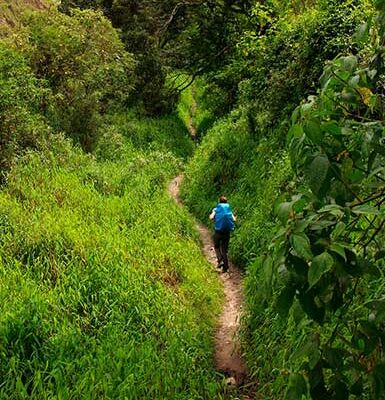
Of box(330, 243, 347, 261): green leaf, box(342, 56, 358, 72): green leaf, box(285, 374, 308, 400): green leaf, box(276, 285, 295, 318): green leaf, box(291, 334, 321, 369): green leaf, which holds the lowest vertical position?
box(285, 374, 308, 400): green leaf

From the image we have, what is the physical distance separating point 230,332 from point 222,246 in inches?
103

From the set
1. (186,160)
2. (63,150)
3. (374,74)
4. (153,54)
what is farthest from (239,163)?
(374,74)

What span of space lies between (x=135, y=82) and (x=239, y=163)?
29.3 feet

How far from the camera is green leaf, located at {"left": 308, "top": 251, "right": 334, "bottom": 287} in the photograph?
62.5 inches

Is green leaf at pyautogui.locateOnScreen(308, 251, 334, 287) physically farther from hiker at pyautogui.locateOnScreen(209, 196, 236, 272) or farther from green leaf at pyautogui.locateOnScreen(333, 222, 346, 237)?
hiker at pyautogui.locateOnScreen(209, 196, 236, 272)

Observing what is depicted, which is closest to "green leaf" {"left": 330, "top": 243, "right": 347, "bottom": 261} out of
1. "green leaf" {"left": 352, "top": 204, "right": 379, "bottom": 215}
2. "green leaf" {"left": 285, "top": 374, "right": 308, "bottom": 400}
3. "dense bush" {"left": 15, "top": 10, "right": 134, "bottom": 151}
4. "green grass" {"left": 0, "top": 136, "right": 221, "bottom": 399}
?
"green leaf" {"left": 352, "top": 204, "right": 379, "bottom": 215}

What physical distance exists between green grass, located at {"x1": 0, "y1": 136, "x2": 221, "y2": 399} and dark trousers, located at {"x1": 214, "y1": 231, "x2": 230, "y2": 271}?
342 millimetres

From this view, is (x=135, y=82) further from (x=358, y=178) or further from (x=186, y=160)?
(x=358, y=178)

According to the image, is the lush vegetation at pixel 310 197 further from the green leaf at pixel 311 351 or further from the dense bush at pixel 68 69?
the dense bush at pixel 68 69

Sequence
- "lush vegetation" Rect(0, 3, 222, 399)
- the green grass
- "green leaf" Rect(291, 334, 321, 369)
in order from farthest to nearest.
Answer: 1. "lush vegetation" Rect(0, 3, 222, 399)
2. the green grass
3. "green leaf" Rect(291, 334, 321, 369)

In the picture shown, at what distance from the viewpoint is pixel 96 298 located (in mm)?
6297

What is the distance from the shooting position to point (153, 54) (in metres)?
21.1

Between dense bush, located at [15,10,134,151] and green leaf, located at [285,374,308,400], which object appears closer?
green leaf, located at [285,374,308,400]

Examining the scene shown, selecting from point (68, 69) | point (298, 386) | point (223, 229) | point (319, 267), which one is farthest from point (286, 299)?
point (68, 69)
